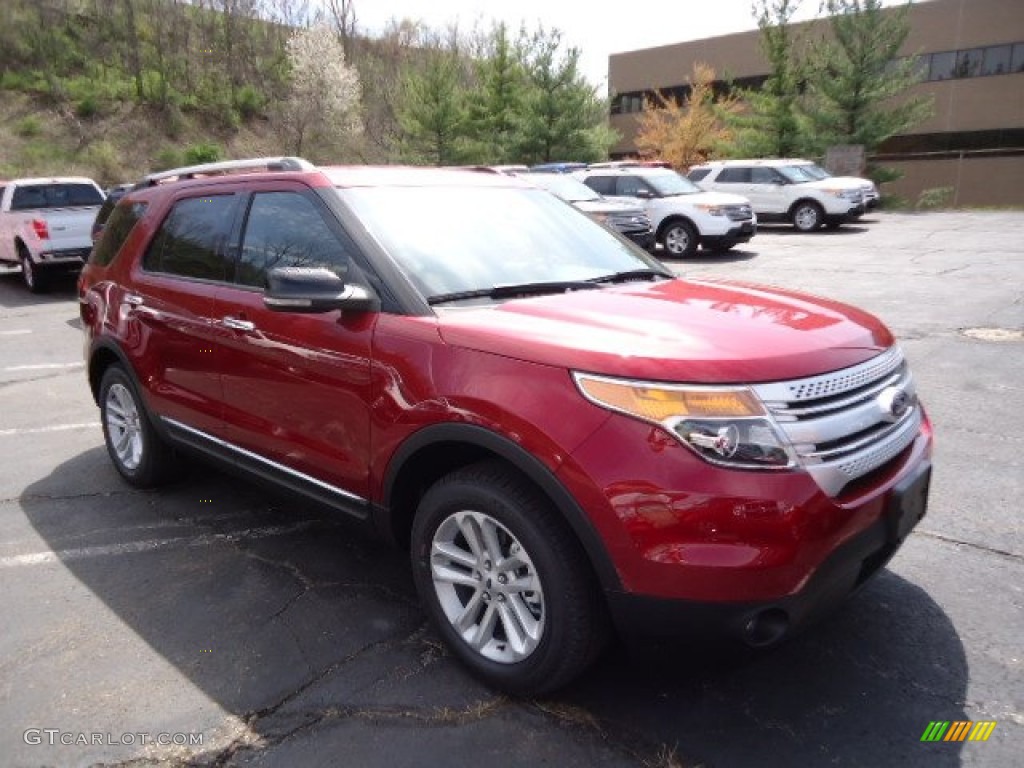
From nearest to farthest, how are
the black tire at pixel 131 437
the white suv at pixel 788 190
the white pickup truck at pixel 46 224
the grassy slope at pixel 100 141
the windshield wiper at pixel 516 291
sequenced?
the windshield wiper at pixel 516 291 < the black tire at pixel 131 437 < the white pickup truck at pixel 46 224 < the white suv at pixel 788 190 < the grassy slope at pixel 100 141

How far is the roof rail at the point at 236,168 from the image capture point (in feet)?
12.0

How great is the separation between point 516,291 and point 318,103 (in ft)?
164

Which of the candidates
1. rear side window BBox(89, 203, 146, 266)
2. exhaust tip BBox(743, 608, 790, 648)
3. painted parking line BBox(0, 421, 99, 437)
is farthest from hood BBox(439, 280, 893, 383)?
painted parking line BBox(0, 421, 99, 437)

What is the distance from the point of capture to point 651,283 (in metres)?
3.38

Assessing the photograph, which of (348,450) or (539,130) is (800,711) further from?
(539,130)

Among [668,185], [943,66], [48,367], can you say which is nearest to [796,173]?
[668,185]

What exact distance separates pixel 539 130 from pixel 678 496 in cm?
3102

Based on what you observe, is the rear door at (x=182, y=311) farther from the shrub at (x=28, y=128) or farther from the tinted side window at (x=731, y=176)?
the shrub at (x=28, y=128)

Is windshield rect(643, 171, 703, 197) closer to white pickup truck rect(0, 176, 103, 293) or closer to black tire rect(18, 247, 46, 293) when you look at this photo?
white pickup truck rect(0, 176, 103, 293)

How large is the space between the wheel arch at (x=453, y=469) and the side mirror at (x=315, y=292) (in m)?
0.56

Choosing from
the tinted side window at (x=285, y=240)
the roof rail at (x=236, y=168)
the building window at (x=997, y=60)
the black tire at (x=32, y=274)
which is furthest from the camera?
the building window at (x=997, y=60)

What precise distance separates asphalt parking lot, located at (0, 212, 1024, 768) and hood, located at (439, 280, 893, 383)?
87 cm

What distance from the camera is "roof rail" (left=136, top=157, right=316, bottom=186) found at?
3.66 m

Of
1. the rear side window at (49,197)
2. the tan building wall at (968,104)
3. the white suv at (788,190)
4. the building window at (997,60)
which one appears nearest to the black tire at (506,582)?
the rear side window at (49,197)
